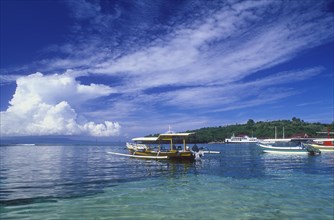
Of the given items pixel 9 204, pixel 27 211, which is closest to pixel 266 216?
pixel 27 211

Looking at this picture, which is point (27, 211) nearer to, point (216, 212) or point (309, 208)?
point (216, 212)

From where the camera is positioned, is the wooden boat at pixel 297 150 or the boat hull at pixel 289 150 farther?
the boat hull at pixel 289 150

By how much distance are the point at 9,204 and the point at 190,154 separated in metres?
31.5

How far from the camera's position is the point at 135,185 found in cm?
2462

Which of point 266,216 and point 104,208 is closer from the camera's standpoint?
point 266,216

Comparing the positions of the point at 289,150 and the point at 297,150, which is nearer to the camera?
the point at 297,150

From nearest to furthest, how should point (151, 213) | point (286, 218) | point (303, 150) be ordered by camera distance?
point (286, 218) → point (151, 213) → point (303, 150)

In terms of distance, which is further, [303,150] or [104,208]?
[303,150]

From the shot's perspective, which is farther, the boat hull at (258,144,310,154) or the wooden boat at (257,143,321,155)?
the boat hull at (258,144,310,154)

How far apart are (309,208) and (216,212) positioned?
5004 mm

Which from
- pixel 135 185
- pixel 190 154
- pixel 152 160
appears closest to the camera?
pixel 135 185

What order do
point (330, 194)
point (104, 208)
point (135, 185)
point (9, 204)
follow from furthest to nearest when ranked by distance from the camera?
point (135, 185)
point (330, 194)
point (9, 204)
point (104, 208)

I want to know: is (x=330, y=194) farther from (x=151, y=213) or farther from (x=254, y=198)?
(x=151, y=213)

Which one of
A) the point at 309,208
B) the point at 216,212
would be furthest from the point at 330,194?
the point at 216,212
